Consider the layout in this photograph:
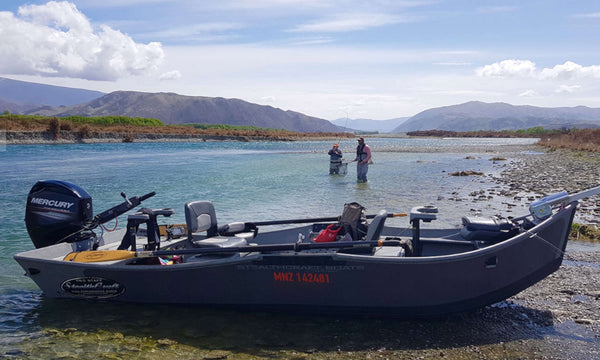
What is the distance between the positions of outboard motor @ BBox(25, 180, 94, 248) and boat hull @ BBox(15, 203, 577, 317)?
788 millimetres

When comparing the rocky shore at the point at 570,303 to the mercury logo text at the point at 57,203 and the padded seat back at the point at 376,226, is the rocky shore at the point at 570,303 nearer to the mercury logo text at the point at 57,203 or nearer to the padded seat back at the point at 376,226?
the padded seat back at the point at 376,226

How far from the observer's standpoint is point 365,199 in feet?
60.5

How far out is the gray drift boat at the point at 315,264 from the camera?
6.25 meters

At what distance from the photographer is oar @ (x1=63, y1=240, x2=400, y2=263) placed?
6.48 meters

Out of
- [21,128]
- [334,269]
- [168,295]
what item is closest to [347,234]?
[334,269]

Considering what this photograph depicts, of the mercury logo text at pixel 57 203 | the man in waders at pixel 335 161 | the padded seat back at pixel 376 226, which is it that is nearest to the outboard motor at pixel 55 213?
the mercury logo text at pixel 57 203

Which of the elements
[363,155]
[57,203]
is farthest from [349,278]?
[363,155]

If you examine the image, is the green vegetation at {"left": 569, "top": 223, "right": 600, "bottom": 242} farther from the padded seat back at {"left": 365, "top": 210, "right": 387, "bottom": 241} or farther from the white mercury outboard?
the white mercury outboard

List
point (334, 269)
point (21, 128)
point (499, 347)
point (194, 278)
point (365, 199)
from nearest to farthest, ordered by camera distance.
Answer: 1. point (499, 347)
2. point (334, 269)
3. point (194, 278)
4. point (365, 199)
5. point (21, 128)

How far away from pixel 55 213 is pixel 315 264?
4639 mm

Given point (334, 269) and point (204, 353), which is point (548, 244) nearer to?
point (334, 269)

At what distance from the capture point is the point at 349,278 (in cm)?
638

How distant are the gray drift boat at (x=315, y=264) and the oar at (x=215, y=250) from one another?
1cm

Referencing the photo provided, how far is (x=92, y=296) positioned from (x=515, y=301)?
6.54 meters
